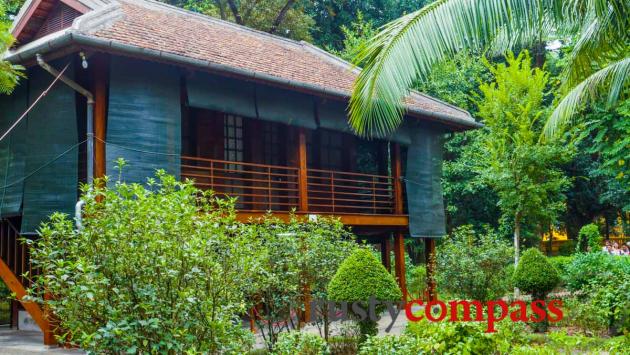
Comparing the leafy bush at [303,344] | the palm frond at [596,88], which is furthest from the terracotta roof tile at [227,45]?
the palm frond at [596,88]

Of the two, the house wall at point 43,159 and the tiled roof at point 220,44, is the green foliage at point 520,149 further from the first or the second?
the house wall at point 43,159

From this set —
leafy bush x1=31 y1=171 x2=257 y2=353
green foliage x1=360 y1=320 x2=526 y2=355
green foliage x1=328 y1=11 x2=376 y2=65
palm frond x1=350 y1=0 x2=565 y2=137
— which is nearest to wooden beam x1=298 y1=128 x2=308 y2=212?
green foliage x1=360 y1=320 x2=526 y2=355

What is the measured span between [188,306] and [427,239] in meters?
12.4

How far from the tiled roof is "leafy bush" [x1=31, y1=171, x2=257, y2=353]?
5440 millimetres

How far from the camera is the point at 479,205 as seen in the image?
81.9ft

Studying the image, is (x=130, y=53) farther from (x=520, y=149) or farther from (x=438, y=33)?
(x=520, y=149)

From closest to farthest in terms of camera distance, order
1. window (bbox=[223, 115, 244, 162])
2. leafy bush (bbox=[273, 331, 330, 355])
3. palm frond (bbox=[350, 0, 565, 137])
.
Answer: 1. palm frond (bbox=[350, 0, 565, 137])
2. leafy bush (bbox=[273, 331, 330, 355])
3. window (bbox=[223, 115, 244, 162])

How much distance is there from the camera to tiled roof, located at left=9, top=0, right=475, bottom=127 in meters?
10.7

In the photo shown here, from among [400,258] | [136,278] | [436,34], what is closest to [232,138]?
[400,258]

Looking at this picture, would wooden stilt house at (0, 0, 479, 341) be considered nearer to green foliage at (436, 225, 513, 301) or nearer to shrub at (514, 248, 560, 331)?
green foliage at (436, 225, 513, 301)

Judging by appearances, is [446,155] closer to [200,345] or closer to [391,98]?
[391,98]

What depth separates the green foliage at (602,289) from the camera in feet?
31.6

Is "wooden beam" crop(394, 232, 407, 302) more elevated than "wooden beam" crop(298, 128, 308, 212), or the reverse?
"wooden beam" crop(298, 128, 308, 212)

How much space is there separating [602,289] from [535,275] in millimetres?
1251
